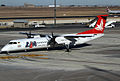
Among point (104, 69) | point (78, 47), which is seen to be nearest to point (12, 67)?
point (104, 69)

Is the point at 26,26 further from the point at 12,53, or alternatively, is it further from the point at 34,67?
the point at 34,67

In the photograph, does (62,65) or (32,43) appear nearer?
(62,65)

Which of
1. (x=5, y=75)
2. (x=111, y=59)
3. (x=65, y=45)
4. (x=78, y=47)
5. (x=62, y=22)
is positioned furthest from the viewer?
(x=62, y=22)

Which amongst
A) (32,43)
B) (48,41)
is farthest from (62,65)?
(48,41)

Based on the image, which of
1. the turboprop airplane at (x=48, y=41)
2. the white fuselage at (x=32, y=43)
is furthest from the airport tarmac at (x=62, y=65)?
the turboprop airplane at (x=48, y=41)

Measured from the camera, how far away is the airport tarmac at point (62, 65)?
28250 millimetres

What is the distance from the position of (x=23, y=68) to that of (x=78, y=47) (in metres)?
19.6

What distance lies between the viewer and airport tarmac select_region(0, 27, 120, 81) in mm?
28250

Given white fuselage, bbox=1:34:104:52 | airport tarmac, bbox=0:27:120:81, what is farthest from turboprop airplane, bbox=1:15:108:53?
airport tarmac, bbox=0:27:120:81

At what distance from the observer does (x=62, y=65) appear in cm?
3406

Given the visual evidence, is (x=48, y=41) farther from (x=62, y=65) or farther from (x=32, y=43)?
(x=62, y=65)

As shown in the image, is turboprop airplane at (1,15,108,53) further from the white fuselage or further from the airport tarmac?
the airport tarmac

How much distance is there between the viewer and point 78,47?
5012 centimetres

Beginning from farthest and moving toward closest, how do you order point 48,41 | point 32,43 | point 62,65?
point 48,41 < point 32,43 < point 62,65
